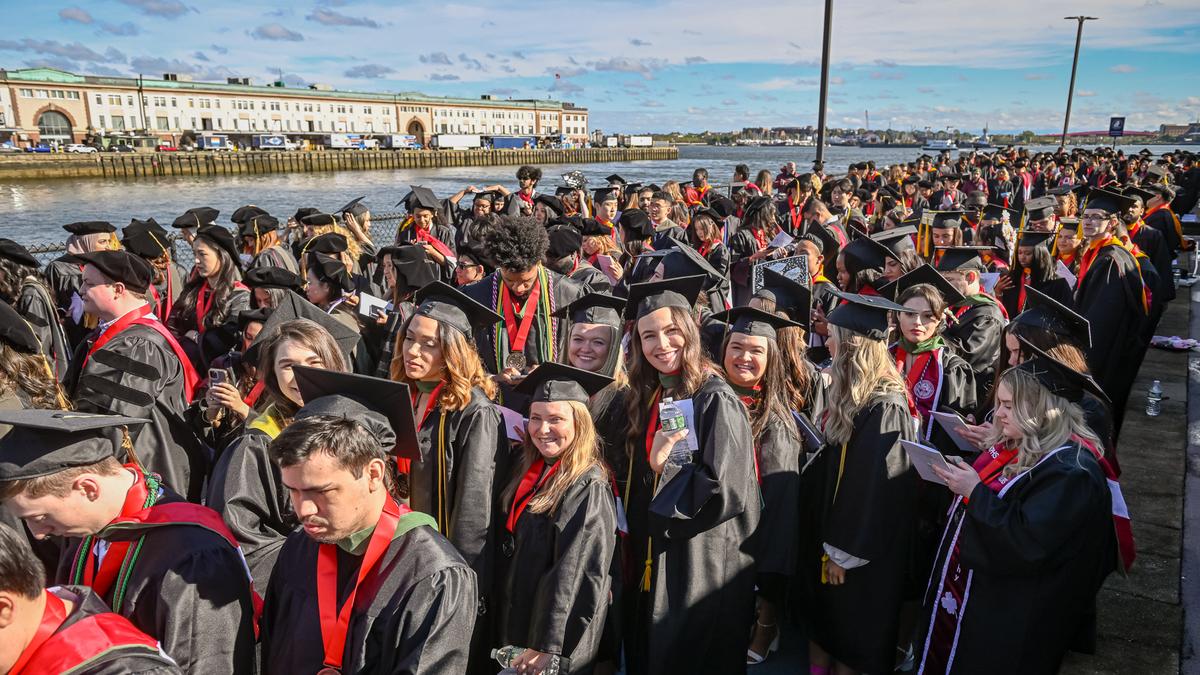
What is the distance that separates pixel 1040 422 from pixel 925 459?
43 cm

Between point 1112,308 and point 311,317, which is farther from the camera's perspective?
point 1112,308

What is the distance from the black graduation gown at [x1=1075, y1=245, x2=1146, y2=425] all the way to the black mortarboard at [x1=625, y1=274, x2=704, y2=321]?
4.23 meters

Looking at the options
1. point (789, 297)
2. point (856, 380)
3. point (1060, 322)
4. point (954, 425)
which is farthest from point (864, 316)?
point (1060, 322)

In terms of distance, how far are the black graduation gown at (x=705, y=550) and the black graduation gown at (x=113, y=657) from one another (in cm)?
178

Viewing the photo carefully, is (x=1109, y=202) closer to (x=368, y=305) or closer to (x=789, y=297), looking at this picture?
(x=789, y=297)

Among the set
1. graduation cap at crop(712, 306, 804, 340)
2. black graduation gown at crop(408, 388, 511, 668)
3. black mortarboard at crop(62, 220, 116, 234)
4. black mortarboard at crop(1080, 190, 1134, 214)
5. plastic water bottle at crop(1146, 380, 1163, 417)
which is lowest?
plastic water bottle at crop(1146, 380, 1163, 417)

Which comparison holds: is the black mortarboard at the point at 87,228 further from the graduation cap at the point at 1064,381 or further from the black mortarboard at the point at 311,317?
the graduation cap at the point at 1064,381

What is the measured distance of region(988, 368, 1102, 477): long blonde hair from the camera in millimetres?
2809

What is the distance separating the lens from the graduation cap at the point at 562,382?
3.07 metres

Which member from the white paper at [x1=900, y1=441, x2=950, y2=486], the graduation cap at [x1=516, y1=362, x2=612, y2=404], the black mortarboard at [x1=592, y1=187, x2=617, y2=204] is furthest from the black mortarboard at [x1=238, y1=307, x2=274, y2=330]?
the black mortarboard at [x1=592, y1=187, x2=617, y2=204]

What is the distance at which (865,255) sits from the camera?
6352mm

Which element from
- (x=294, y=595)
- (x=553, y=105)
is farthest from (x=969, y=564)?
(x=553, y=105)

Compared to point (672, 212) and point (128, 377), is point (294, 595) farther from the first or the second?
point (672, 212)

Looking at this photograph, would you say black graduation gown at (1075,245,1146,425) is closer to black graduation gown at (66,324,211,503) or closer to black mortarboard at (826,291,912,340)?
black mortarboard at (826,291,912,340)
